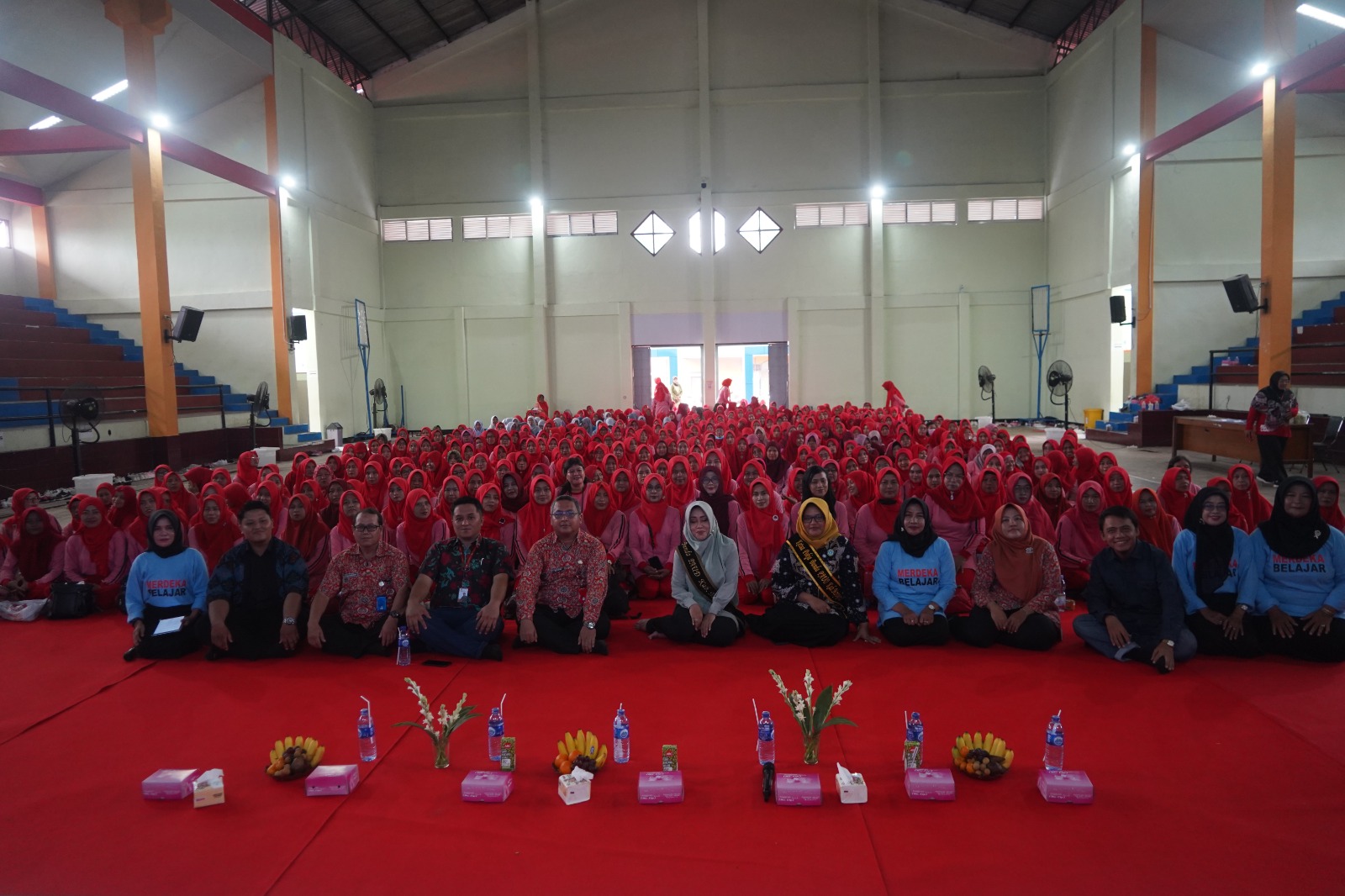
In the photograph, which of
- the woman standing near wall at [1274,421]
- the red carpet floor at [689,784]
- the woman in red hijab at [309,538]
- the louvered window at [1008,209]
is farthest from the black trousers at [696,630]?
the louvered window at [1008,209]

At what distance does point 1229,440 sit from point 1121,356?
27.7 feet

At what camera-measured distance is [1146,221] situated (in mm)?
14141

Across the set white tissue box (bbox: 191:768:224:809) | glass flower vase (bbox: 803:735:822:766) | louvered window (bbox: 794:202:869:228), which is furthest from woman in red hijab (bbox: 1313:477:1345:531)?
louvered window (bbox: 794:202:869:228)

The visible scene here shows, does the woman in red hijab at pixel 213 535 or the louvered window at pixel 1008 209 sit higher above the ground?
the louvered window at pixel 1008 209

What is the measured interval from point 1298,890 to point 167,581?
5005mm

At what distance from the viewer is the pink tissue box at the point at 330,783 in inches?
107

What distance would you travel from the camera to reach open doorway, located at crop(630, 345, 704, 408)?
63.2 ft

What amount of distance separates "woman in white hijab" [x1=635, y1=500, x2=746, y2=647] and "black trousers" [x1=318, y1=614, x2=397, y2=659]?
1481 mm

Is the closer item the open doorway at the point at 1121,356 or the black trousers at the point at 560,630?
the black trousers at the point at 560,630

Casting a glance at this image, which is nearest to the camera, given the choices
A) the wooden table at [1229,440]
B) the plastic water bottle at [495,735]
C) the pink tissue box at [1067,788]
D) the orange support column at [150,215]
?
the pink tissue box at [1067,788]

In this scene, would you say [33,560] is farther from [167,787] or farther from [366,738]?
[366,738]

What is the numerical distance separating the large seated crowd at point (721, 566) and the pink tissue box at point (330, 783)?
A: 1319mm

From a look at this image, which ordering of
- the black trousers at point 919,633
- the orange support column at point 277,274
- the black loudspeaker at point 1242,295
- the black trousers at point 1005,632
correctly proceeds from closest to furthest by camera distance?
the black trousers at point 1005,632 → the black trousers at point 919,633 → the black loudspeaker at point 1242,295 → the orange support column at point 277,274

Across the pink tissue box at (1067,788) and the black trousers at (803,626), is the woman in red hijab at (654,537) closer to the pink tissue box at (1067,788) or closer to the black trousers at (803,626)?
the black trousers at (803,626)
